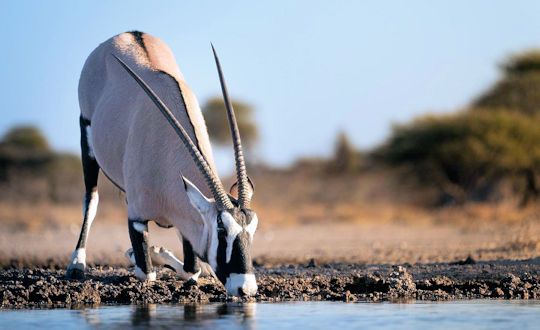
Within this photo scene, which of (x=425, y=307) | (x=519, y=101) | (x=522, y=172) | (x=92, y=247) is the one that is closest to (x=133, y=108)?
(x=425, y=307)

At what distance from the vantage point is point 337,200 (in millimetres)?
30875

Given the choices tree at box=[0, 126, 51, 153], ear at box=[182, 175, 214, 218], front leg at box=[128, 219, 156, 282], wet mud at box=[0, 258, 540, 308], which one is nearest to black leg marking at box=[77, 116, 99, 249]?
wet mud at box=[0, 258, 540, 308]

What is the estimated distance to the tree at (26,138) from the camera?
122ft

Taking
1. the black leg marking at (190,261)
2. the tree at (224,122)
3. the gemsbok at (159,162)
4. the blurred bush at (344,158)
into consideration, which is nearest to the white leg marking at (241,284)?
the gemsbok at (159,162)

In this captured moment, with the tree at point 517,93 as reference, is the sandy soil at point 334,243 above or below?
below

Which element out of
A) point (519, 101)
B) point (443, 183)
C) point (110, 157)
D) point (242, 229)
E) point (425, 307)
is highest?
point (519, 101)

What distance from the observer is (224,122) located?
38.4 metres

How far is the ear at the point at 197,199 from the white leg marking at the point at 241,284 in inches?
22.7

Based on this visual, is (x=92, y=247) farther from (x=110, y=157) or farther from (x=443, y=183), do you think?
(x=443, y=183)

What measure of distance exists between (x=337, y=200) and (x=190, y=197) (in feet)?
83.7

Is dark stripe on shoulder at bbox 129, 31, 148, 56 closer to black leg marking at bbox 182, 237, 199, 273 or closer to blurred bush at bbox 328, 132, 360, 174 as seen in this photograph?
black leg marking at bbox 182, 237, 199, 273

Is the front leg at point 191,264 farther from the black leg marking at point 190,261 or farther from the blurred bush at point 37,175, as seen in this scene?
the blurred bush at point 37,175

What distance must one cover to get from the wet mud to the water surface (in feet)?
1.10

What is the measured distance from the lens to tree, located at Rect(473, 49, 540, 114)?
28.1 metres
